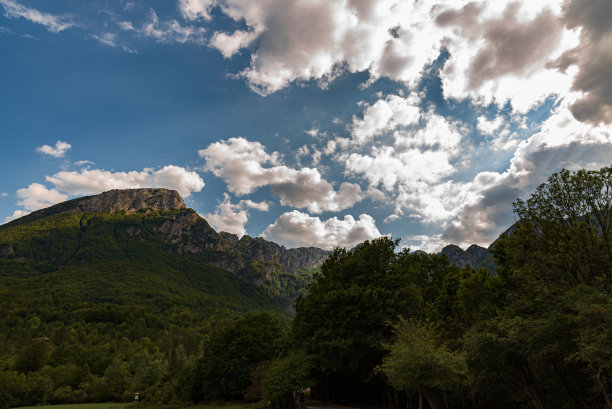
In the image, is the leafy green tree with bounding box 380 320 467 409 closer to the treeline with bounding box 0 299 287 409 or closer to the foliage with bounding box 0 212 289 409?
the treeline with bounding box 0 299 287 409

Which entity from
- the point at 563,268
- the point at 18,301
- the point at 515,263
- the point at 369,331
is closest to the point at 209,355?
the point at 369,331

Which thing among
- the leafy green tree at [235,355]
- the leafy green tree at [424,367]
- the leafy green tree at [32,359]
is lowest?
the leafy green tree at [32,359]

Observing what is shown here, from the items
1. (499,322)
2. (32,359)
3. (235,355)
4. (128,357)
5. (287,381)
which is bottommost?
(128,357)

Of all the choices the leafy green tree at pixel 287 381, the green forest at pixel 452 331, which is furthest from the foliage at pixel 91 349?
the leafy green tree at pixel 287 381

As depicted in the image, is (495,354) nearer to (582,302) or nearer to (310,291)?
(582,302)

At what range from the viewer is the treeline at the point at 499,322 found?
58.6 ft

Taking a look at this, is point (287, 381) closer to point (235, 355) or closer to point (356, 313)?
point (356, 313)

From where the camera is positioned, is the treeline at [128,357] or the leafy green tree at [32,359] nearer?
the treeline at [128,357]

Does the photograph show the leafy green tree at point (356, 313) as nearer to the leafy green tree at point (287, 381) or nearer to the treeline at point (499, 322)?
the treeline at point (499, 322)

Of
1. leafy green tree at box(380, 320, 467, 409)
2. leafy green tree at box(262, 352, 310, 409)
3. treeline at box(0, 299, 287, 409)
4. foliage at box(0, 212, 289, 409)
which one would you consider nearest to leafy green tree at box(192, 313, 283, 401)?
treeline at box(0, 299, 287, 409)

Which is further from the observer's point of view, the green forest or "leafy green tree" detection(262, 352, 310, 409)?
"leafy green tree" detection(262, 352, 310, 409)

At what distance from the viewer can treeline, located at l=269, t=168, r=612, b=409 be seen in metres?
17.9

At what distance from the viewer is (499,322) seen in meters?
21.2

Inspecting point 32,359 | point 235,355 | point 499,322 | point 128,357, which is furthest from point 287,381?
point 128,357
